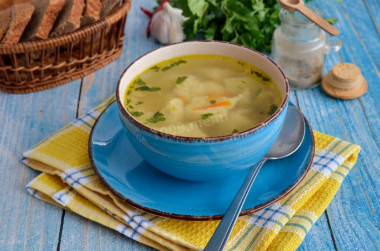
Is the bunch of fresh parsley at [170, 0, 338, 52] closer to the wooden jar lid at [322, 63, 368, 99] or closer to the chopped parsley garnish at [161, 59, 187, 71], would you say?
the wooden jar lid at [322, 63, 368, 99]

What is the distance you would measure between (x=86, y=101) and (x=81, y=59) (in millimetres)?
181

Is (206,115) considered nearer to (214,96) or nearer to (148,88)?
(214,96)

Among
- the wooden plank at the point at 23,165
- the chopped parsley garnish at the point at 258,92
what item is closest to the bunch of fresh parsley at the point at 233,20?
the wooden plank at the point at 23,165

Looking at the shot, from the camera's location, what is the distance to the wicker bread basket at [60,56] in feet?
6.01

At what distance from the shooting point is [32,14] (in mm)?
1944

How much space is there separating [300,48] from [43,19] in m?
0.99

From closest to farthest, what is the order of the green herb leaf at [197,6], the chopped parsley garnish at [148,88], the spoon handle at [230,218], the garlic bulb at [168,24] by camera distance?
the spoon handle at [230,218] < the chopped parsley garnish at [148,88] < the green herb leaf at [197,6] < the garlic bulb at [168,24]

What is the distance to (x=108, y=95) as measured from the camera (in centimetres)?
199

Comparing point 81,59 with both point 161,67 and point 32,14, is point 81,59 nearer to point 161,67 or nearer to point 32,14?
point 32,14

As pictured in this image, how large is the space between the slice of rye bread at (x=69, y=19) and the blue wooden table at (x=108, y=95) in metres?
0.25

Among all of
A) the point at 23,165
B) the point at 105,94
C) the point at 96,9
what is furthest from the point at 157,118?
the point at 96,9

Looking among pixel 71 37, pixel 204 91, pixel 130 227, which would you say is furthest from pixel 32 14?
pixel 130 227

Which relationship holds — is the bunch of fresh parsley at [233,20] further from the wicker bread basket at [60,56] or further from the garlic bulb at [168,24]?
the wicker bread basket at [60,56]

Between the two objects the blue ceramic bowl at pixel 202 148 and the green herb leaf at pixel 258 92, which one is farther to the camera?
the green herb leaf at pixel 258 92
